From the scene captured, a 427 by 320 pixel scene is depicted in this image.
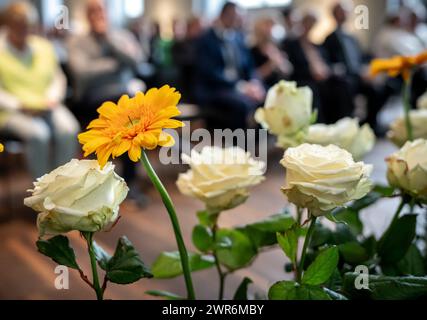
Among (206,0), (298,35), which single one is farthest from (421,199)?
Answer: (206,0)

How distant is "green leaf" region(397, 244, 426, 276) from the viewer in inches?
17.8

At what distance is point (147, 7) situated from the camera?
958cm

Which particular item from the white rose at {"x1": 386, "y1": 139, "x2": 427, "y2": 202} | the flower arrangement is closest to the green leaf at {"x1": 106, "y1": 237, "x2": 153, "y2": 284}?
the flower arrangement

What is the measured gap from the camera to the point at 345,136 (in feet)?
1.67

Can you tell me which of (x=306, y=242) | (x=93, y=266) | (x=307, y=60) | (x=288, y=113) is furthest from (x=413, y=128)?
(x=307, y=60)

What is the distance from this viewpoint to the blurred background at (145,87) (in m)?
1.58

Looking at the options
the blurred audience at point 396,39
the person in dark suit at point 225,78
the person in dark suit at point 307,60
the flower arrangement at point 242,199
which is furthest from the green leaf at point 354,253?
the blurred audience at point 396,39

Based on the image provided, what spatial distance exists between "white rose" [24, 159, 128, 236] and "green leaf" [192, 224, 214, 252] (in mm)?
143

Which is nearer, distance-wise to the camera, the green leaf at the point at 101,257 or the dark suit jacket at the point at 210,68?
the green leaf at the point at 101,257

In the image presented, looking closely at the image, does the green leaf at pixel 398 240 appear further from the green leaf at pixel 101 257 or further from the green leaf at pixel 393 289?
the green leaf at pixel 101 257

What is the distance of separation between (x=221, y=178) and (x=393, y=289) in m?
0.15

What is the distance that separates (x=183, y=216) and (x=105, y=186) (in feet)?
2.65

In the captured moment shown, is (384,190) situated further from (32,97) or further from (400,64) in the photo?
(32,97)

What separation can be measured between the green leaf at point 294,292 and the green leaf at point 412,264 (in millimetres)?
157
